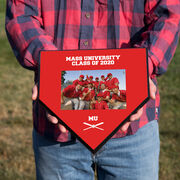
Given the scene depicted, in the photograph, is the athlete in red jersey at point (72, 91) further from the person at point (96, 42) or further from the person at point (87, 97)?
the person at point (96, 42)

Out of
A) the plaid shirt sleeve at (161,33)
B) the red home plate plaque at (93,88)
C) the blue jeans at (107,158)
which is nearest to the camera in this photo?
the red home plate plaque at (93,88)

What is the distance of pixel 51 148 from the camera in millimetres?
1083

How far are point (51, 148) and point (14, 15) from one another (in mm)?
507

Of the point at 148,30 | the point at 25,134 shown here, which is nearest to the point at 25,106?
the point at 25,134

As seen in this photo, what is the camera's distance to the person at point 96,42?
0.99 metres

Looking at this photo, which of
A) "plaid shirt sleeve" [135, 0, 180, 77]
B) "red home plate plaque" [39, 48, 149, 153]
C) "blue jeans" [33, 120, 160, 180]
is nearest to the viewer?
"red home plate plaque" [39, 48, 149, 153]

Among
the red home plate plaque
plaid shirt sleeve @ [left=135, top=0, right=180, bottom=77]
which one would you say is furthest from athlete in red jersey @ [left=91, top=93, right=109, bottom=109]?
plaid shirt sleeve @ [left=135, top=0, right=180, bottom=77]

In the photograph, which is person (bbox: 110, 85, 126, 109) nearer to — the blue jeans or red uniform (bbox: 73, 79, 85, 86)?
red uniform (bbox: 73, 79, 85, 86)

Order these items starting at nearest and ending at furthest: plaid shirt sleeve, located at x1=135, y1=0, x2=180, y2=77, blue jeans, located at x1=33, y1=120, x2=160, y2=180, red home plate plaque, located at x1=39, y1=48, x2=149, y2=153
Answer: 1. red home plate plaque, located at x1=39, y1=48, x2=149, y2=153
2. plaid shirt sleeve, located at x1=135, y1=0, x2=180, y2=77
3. blue jeans, located at x1=33, y1=120, x2=160, y2=180

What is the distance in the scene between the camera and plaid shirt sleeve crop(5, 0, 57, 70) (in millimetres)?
969

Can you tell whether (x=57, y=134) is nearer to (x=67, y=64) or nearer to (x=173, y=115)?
(x=67, y=64)

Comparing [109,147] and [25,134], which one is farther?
[25,134]

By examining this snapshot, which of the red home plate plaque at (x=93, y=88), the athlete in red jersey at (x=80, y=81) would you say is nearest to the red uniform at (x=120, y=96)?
the red home plate plaque at (x=93, y=88)

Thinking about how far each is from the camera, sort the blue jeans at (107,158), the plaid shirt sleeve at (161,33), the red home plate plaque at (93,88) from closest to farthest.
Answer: the red home plate plaque at (93,88) → the plaid shirt sleeve at (161,33) → the blue jeans at (107,158)
